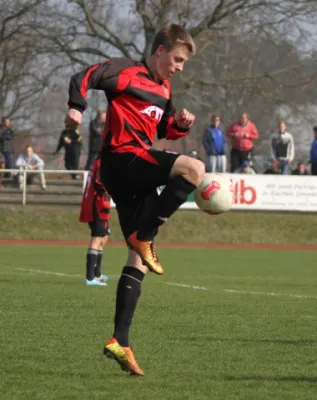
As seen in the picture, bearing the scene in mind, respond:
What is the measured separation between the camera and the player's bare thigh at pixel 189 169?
6.76 metres

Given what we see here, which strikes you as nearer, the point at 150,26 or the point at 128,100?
the point at 128,100

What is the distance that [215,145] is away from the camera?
2806 centimetres

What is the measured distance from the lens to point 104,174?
7043mm

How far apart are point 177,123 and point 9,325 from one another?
261 centimetres

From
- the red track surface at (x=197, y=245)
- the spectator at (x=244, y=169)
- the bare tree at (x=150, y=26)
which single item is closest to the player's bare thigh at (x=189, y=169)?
the red track surface at (x=197, y=245)

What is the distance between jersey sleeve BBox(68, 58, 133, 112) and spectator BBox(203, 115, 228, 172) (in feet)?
67.5

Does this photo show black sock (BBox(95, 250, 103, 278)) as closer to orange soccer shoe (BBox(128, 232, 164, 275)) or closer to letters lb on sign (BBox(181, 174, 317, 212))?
orange soccer shoe (BBox(128, 232, 164, 275))


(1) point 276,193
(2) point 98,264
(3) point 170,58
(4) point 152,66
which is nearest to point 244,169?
(1) point 276,193

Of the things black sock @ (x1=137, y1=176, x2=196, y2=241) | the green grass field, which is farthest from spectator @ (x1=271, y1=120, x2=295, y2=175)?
black sock @ (x1=137, y1=176, x2=196, y2=241)

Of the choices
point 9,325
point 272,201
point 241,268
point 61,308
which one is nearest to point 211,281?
point 241,268

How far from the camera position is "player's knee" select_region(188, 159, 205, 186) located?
22.2 feet

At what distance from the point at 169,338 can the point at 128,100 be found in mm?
2206

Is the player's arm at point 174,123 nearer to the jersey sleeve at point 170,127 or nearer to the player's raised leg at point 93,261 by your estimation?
the jersey sleeve at point 170,127

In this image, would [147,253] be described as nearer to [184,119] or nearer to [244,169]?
[184,119]
